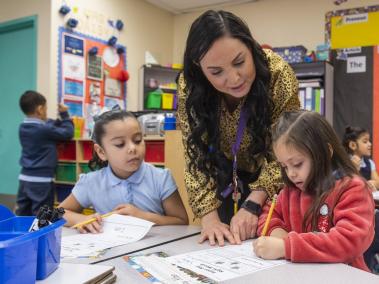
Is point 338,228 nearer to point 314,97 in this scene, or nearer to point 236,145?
point 236,145

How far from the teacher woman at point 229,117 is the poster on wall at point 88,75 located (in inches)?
94.8

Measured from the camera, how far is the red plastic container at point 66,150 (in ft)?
11.5

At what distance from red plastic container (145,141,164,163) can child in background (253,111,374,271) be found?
6.23 ft

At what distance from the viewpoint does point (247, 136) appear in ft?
4.19

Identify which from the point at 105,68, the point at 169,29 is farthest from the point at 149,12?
the point at 105,68

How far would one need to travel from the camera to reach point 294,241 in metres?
0.87

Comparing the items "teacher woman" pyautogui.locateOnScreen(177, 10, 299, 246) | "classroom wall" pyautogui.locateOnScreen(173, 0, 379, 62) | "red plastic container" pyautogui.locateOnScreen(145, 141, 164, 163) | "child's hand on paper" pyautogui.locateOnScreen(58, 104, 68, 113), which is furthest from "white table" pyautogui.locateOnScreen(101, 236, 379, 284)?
"classroom wall" pyautogui.locateOnScreen(173, 0, 379, 62)

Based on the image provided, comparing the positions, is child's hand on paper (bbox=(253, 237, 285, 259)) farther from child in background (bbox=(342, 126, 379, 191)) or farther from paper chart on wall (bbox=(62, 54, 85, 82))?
paper chart on wall (bbox=(62, 54, 85, 82))

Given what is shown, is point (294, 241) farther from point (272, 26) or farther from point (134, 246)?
point (272, 26)

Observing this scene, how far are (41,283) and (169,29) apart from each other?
4.48 meters

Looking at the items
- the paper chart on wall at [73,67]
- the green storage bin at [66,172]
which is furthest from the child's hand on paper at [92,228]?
the paper chart on wall at [73,67]

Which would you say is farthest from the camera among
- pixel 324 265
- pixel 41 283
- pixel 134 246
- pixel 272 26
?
pixel 272 26

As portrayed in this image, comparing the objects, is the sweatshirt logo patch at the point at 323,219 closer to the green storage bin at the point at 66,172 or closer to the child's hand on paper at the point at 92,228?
the child's hand on paper at the point at 92,228

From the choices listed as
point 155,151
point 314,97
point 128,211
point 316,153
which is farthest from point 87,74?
point 316,153
